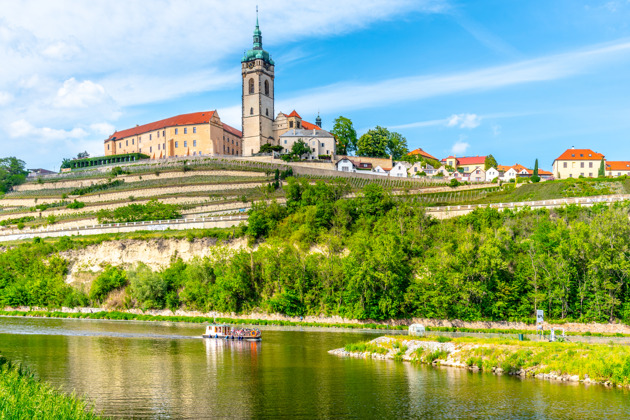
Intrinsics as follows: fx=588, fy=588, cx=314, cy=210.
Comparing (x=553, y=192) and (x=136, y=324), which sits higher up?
(x=553, y=192)

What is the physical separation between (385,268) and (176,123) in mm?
83582

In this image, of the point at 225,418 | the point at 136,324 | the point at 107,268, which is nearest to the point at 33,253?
the point at 107,268

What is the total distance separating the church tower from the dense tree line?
45630mm

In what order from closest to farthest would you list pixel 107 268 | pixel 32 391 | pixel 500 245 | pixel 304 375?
pixel 32 391 < pixel 304 375 < pixel 500 245 < pixel 107 268

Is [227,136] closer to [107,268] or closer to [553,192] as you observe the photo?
[107,268]

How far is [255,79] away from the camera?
126 m

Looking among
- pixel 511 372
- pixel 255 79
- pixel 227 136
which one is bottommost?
pixel 511 372

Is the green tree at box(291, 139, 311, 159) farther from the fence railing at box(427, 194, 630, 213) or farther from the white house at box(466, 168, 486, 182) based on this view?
the fence railing at box(427, 194, 630, 213)

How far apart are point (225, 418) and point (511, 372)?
18.9m

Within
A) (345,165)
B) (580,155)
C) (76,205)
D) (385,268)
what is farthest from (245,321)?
(580,155)

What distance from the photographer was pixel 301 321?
62344 millimetres

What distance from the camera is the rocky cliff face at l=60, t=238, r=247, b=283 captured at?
7750 cm

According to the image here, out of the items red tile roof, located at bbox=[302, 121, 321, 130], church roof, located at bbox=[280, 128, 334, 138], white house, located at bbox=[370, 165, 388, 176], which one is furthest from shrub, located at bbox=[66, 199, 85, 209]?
white house, located at bbox=[370, 165, 388, 176]

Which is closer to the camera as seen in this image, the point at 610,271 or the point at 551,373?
the point at 551,373
